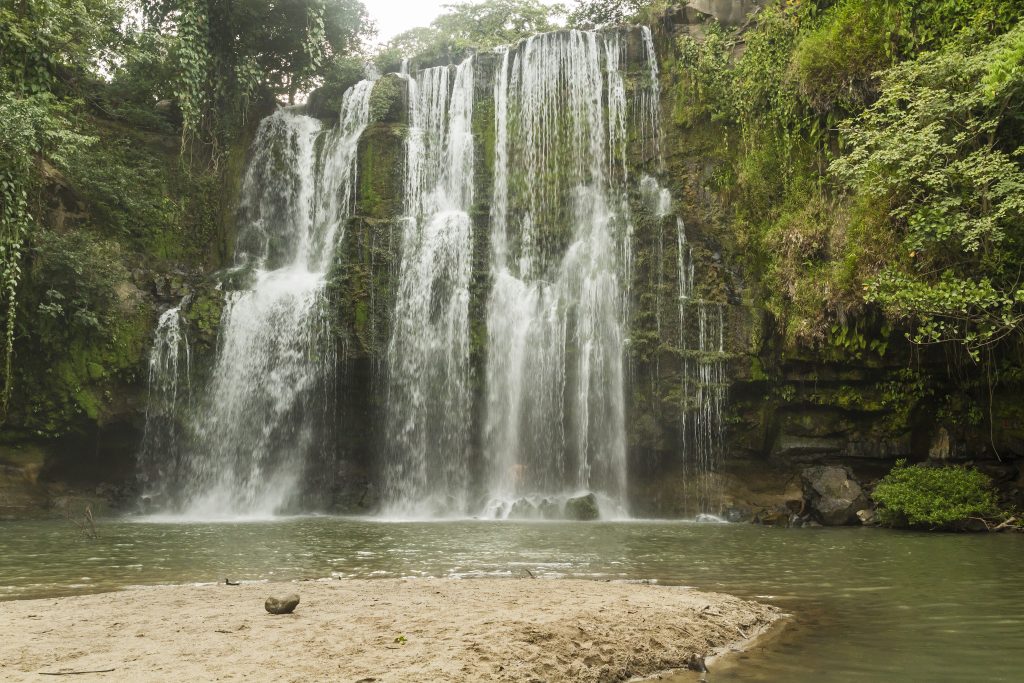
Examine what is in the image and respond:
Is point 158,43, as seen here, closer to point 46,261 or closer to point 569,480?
point 46,261

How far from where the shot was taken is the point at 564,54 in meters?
22.7

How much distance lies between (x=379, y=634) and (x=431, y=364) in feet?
47.2

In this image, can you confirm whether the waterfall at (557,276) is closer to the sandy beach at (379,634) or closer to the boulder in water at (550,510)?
the boulder in water at (550,510)

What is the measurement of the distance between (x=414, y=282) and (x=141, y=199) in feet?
28.4

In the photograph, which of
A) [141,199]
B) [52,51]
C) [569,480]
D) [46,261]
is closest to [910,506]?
[569,480]

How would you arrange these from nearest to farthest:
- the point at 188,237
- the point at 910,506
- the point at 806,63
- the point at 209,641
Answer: the point at 209,641 → the point at 910,506 → the point at 806,63 → the point at 188,237

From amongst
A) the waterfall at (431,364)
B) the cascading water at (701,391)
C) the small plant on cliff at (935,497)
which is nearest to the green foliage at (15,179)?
the waterfall at (431,364)

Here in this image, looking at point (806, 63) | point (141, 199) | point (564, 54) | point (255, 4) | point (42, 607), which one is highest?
point (255, 4)

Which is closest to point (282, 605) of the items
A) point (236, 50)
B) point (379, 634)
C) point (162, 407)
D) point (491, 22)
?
point (379, 634)

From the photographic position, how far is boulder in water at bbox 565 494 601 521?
16.0 meters

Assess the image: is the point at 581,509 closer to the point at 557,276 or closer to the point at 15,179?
the point at 557,276

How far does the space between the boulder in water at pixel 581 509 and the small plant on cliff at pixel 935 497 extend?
5.45m

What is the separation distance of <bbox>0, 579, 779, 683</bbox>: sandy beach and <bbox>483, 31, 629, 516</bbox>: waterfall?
11099 mm

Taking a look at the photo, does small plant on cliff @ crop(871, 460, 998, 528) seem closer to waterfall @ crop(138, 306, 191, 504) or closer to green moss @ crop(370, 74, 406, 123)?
waterfall @ crop(138, 306, 191, 504)
